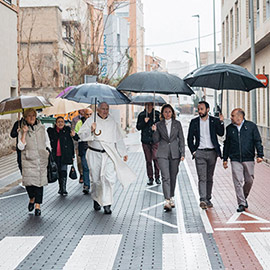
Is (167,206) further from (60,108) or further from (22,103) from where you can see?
(60,108)

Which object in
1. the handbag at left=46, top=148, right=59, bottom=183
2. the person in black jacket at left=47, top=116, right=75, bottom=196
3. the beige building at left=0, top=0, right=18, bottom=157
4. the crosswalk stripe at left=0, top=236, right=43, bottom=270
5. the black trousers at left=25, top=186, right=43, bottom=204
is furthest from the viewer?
the beige building at left=0, top=0, right=18, bottom=157

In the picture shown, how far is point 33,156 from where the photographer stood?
9.62 meters

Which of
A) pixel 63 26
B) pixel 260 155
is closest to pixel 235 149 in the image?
pixel 260 155

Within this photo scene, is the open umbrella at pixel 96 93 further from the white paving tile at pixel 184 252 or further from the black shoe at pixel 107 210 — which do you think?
the white paving tile at pixel 184 252

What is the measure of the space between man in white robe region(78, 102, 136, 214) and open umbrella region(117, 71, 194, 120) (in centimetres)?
59

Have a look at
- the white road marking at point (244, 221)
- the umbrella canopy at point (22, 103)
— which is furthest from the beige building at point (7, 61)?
the white road marking at point (244, 221)

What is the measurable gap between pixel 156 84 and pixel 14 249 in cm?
392

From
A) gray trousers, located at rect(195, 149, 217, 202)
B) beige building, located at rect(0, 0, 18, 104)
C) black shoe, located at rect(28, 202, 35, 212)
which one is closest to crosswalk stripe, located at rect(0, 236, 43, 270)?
black shoe, located at rect(28, 202, 35, 212)

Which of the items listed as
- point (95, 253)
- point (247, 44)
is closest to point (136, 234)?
point (95, 253)

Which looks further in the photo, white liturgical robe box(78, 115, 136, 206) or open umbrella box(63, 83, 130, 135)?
white liturgical robe box(78, 115, 136, 206)

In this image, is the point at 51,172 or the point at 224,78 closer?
the point at 51,172

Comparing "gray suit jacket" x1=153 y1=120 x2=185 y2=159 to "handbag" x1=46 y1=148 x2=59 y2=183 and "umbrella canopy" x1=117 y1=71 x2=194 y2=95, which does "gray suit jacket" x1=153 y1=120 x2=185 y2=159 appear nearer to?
"umbrella canopy" x1=117 y1=71 x2=194 y2=95

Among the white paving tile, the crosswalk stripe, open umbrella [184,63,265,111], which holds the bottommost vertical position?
the crosswalk stripe

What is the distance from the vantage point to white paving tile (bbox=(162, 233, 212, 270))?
6.33 m
